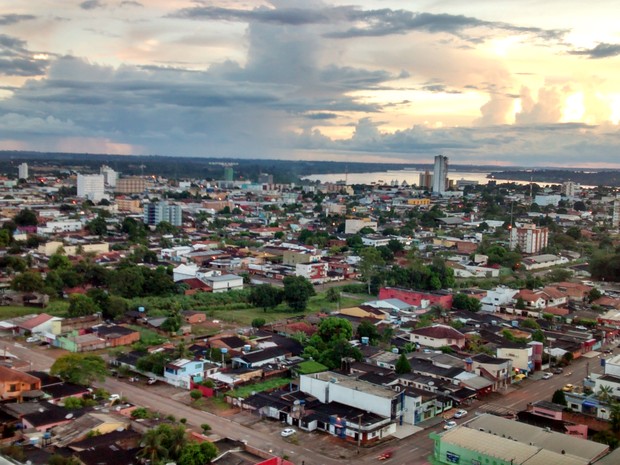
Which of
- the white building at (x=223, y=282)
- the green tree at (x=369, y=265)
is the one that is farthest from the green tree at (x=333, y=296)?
the white building at (x=223, y=282)

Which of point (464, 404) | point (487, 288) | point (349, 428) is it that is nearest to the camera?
point (349, 428)

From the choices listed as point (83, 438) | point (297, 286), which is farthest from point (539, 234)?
point (83, 438)

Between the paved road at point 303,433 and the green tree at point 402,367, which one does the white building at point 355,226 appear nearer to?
the paved road at point 303,433

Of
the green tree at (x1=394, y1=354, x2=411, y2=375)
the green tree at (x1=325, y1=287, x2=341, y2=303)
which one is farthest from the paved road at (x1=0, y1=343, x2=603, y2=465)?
the green tree at (x1=325, y1=287, x2=341, y2=303)

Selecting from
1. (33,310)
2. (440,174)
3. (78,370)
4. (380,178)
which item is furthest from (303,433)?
(380,178)

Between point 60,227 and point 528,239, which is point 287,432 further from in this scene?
point 60,227

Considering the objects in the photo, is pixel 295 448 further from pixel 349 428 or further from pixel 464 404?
pixel 464 404
